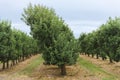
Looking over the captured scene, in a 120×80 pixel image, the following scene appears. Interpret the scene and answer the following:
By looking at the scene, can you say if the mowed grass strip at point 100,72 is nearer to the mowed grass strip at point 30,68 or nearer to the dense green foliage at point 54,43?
the dense green foliage at point 54,43

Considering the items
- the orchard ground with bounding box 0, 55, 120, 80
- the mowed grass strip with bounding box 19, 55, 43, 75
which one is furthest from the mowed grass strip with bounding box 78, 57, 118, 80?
the mowed grass strip with bounding box 19, 55, 43, 75

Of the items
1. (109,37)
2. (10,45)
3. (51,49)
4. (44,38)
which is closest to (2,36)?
(10,45)

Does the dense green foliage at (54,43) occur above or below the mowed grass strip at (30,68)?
above

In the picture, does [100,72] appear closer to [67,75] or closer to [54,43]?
[67,75]

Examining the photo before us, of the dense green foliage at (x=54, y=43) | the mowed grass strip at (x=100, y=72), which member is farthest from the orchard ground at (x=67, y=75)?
the dense green foliage at (x=54, y=43)

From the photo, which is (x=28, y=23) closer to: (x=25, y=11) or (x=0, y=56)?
(x=25, y=11)

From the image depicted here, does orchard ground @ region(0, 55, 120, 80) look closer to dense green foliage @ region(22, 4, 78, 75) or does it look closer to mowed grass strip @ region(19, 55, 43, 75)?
mowed grass strip @ region(19, 55, 43, 75)

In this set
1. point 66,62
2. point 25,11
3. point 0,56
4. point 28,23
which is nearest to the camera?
point 66,62

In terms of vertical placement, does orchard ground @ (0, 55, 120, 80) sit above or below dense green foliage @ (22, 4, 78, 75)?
below

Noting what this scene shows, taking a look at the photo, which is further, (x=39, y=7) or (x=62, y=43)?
(x=39, y=7)

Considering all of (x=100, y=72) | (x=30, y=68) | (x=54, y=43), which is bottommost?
(x=100, y=72)

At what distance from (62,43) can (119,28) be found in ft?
48.0

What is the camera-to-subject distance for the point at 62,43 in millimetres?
43469

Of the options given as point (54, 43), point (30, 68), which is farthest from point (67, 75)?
point (30, 68)
